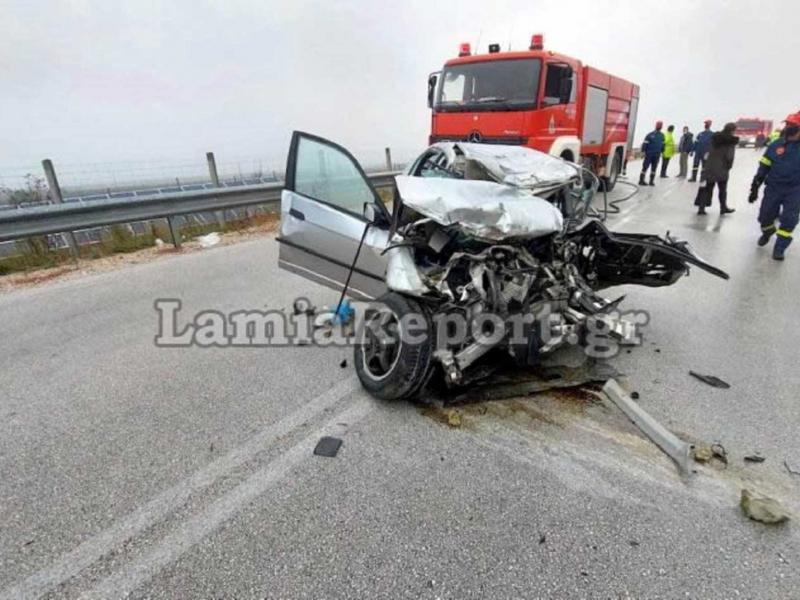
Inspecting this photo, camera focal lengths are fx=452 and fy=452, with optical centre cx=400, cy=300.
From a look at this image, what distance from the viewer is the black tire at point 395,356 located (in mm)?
2623

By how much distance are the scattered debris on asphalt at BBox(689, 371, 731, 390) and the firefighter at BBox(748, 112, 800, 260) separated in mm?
4072

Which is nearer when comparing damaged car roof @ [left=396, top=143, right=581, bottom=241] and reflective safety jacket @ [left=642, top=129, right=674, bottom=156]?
damaged car roof @ [left=396, top=143, right=581, bottom=241]

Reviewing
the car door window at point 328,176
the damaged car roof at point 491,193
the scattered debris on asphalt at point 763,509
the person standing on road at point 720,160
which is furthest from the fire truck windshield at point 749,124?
the scattered debris on asphalt at point 763,509

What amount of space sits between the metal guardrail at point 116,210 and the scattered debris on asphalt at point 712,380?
652 cm

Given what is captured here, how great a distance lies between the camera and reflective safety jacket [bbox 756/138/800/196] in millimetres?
5891

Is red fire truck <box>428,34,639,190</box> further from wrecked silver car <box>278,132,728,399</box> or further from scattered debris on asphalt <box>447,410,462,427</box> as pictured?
scattered debris on asphalt <box>447,410,462,427</box>

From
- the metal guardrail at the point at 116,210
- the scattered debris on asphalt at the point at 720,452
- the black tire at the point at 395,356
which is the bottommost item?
the scattered debris on asphalt at the point at 720,452

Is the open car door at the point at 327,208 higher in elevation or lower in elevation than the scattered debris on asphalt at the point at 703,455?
→ higher

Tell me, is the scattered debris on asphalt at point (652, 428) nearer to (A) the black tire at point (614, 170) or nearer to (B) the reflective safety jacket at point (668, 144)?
(A) the black tire at point (614, 170)

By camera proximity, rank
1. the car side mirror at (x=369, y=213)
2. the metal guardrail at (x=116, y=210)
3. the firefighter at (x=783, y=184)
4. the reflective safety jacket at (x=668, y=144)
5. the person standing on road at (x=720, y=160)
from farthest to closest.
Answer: the reflective safety jacket at (x=668, y=144), the person standing on road at (x=720, y=160), the firefighter at (x=783, y=184), the metal guardrail at (x=116, y=210), the car side mirror at (x=369, y=213)

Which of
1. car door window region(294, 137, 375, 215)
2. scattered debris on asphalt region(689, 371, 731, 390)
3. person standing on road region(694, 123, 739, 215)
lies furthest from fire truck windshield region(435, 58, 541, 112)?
scattered debris on asphalt region(689, 371, 731, 390)

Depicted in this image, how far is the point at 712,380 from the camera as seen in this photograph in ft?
9.91

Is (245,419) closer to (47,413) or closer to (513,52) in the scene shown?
(47,413)

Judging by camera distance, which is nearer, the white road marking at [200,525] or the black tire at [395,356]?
the white road marking at [200,525]
